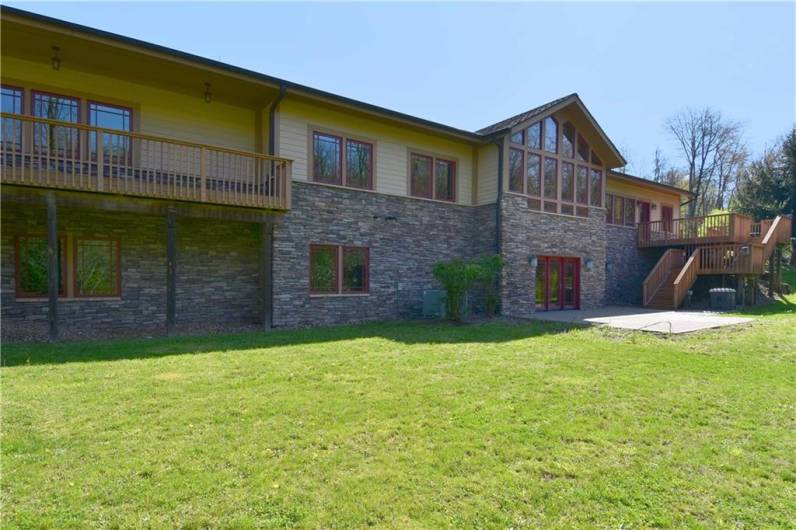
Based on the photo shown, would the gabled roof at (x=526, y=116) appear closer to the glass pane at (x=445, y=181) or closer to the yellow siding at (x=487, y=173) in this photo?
the yellow siding at (x=487, y=173)

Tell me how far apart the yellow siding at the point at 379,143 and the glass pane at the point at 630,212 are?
9726 mm

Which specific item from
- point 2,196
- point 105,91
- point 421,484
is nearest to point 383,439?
point 421,484

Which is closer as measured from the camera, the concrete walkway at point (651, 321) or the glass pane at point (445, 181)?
the concrete walkway at point (651, 321)

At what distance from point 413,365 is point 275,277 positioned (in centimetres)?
561

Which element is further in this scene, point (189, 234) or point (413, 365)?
A: point (189, 234)

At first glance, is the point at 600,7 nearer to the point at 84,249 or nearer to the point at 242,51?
the point at 242,51

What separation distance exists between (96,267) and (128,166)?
8.78ft

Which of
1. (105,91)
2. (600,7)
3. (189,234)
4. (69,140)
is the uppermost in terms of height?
(600,7)

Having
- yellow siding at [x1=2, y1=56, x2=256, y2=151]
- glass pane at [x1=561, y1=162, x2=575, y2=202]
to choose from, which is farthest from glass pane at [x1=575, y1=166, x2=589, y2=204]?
yellow siding at [x1=2, y1=56, x2=256, y2=151]

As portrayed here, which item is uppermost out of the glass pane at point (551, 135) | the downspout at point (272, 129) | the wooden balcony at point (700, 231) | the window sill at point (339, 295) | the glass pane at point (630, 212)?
the glass pane at point (551, 135)

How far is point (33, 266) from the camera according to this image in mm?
9844

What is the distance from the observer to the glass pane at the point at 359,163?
12.7 metres

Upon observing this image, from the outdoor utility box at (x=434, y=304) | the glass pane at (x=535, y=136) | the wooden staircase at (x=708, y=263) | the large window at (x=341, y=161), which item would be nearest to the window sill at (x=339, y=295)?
the outdoor utility box at (x=434, y=304)

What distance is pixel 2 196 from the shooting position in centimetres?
800
